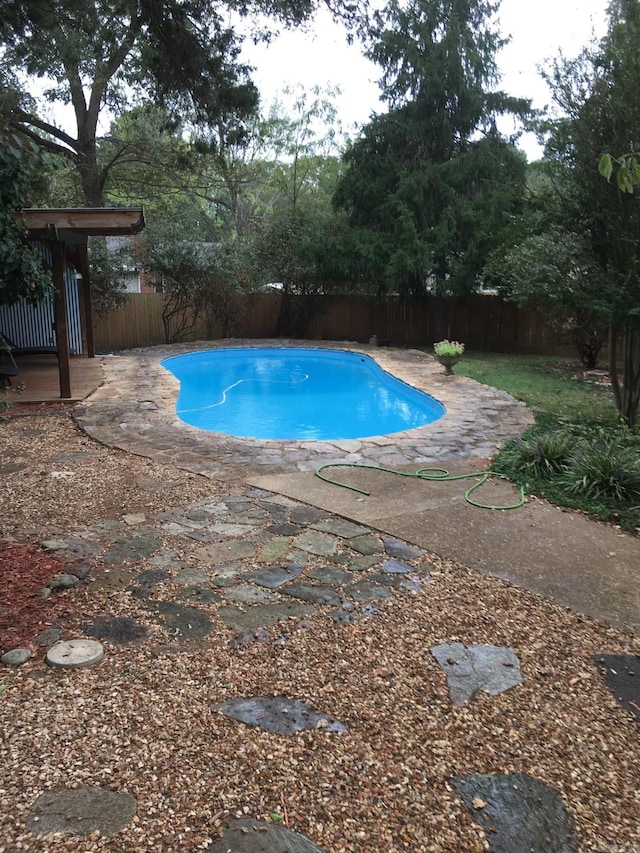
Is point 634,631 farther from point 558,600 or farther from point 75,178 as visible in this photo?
point 75,178

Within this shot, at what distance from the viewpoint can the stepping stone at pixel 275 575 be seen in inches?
134

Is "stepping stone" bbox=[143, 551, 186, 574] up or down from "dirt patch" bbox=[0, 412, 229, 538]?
down

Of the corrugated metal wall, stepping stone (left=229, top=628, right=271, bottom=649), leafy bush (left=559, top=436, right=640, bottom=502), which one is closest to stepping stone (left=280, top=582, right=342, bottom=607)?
stepping stone (left=229, top=628, right=271, bottom=649)

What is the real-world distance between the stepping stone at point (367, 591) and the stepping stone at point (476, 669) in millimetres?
509

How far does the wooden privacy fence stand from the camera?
632 inches

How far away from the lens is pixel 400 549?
154 inches

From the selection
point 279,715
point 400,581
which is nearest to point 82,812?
point 279,715

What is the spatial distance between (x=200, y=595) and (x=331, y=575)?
2.41ft

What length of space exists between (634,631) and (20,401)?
761 cm

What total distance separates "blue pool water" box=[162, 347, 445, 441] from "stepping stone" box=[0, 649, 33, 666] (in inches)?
246

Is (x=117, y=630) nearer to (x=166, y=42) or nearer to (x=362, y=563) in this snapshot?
(x=362, y=563)

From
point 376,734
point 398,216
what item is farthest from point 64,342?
point 398,216

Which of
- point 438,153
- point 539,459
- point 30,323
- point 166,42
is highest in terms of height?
point 438,153

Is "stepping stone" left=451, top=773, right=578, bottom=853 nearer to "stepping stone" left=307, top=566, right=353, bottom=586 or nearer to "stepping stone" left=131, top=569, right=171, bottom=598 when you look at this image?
"stepping stone" left=307, top=566, right=353, bottom=586
